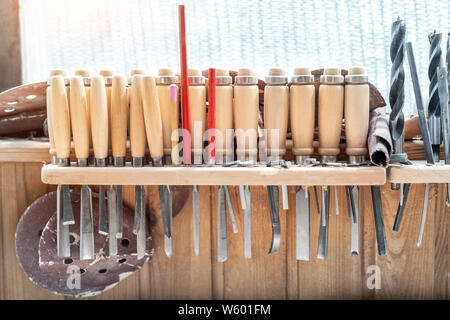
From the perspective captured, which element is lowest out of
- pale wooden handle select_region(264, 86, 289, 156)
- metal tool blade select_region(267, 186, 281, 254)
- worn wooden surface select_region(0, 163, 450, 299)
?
worn wooden surface select_region(0, 163, 450, 299)

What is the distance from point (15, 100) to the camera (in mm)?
813

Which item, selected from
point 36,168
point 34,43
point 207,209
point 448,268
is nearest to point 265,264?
point 207,209

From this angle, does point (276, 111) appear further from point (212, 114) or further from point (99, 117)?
point (99, 117)

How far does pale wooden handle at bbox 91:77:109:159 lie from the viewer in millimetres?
668

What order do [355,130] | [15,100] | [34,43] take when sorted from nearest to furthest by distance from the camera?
1. [355,130]
2. [15,100]
3. [34,43]

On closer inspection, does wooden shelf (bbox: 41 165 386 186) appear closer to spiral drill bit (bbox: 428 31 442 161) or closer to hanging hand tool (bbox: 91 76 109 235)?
hanging hand tool (bbox: 91 76 109 235)

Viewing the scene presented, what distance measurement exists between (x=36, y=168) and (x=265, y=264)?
0.54 m

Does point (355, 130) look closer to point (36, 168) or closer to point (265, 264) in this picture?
point (265, 264)

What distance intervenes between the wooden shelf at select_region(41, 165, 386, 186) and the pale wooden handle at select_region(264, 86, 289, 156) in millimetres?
50

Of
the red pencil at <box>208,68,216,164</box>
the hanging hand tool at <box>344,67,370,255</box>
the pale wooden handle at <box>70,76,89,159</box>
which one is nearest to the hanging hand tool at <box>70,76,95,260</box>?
the pale wooden handle at <box>70,76,89,159</box>

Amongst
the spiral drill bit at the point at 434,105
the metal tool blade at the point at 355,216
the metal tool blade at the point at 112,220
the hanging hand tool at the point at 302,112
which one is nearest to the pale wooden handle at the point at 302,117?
the hanging hand tool at the point at 302,112

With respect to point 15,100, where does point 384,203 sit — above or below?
below

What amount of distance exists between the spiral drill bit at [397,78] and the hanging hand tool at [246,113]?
231 mm

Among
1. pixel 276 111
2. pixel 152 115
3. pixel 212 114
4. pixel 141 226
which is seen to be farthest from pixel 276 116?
pixel 141 226
